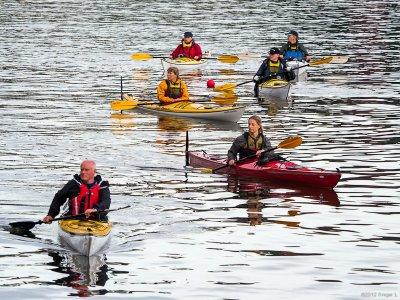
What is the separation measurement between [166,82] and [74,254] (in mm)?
17658

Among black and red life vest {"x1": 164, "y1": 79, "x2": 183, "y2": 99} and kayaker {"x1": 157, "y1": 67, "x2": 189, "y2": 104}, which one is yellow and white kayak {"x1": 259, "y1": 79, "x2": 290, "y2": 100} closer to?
kayaker {"x1": 157, "y1": 67, "x2": 189, "y2": 104}

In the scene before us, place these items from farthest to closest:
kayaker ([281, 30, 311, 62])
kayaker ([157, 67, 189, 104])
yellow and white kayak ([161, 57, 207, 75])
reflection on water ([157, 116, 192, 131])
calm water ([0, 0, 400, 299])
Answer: yellow and white kayak ([161, 57, 207, 75]), kayaker ([281, 30, 311, 62]), kayaker ([157, 67, 189, 104]), reflection on water ([157, 116, 192, 131]), calm water ([0, 0, 400, 299])

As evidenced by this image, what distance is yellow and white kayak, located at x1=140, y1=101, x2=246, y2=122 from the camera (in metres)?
38.2

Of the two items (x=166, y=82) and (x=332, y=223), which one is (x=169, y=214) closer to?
(x=332, y=223)

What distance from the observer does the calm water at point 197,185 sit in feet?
66.8

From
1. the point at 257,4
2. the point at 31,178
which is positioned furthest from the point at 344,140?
the point at 257,4

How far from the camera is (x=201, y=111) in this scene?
126 ft

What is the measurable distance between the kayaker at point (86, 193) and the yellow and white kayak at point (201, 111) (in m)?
16.0

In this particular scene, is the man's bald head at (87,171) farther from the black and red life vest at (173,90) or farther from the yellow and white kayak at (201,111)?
the black and red life vest at (173,90)

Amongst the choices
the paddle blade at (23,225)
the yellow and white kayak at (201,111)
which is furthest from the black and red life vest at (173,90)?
the paddle blade at (23,225)

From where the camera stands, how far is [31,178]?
28875 millimetres

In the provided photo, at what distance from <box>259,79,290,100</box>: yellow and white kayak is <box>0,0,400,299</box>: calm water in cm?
81

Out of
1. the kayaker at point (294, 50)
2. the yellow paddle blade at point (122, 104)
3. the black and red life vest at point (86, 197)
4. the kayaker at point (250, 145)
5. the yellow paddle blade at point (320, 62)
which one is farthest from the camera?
the kayaker at point (294, 50)

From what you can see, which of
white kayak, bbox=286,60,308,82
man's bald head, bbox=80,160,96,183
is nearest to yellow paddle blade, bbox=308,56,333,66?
white kayak, bbox=286,60,308,82
